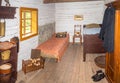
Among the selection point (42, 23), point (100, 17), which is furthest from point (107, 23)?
point (100, 17)

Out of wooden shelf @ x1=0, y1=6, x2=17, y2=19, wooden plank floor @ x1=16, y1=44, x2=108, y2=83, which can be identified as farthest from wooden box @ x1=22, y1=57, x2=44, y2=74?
wooden shelf @ x1=0, y1=6, x2=17, y2=19

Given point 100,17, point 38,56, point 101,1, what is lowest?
point 38,56

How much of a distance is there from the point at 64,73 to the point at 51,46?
180 centimetres

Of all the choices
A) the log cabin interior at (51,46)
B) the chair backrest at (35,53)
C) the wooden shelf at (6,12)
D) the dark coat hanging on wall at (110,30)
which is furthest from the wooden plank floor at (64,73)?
the wooden shelf at (6,12)

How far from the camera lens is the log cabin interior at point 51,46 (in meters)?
3.73

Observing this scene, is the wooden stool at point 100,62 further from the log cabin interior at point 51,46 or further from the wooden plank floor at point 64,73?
the wooden plank floor at point 64,73

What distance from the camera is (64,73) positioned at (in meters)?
5.02

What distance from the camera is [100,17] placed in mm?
9453

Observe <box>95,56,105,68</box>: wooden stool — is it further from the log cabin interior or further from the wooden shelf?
the wooden shelf

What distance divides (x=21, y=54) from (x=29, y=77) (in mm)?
858

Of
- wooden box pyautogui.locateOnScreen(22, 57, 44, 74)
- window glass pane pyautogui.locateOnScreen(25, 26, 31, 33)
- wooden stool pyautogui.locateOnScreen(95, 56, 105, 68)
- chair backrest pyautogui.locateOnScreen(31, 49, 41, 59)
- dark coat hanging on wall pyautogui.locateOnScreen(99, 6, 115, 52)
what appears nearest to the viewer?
dark coat hanging on wall pyautogui.locateOnScreen(99, 6, 115, 52)

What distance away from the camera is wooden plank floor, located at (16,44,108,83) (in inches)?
176

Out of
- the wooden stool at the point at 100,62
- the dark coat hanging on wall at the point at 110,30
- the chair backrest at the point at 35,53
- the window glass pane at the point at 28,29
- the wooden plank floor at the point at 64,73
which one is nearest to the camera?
the dark coat hanging on wall at the point at 110,30

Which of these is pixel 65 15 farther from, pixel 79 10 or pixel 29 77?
pixel 29 77
